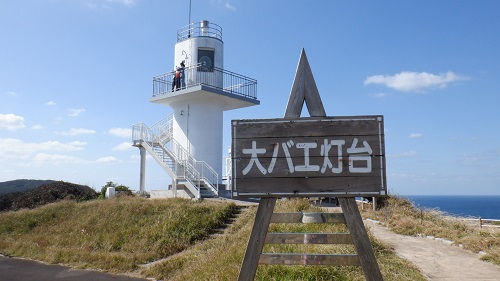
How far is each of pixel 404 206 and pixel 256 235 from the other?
1100 cm

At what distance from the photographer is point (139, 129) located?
71.8ft

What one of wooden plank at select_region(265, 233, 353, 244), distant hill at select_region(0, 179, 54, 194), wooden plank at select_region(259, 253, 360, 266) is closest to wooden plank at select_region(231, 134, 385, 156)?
wooden plank at select_region(265, 233, 353, 244)

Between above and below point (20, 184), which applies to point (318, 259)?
below

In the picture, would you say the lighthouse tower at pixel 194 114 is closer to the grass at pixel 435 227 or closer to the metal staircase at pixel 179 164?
the metal staircase at pixel 179 164

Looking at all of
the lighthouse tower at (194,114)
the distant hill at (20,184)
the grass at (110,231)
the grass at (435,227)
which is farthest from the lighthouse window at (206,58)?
the distant hill at (20,184)

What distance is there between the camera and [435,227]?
1074 centimetres

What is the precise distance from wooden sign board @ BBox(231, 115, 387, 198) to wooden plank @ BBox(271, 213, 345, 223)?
0.86 feet

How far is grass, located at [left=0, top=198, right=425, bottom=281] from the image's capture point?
6453mm

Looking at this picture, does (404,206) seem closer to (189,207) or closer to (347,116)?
(189,207)

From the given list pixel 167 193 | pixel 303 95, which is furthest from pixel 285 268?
pixel 167 193

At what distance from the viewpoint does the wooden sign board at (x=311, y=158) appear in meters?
4.13

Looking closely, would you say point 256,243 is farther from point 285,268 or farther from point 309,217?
point 285,268

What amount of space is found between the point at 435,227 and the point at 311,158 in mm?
8200

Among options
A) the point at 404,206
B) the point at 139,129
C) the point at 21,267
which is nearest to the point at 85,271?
the point at 21,267
